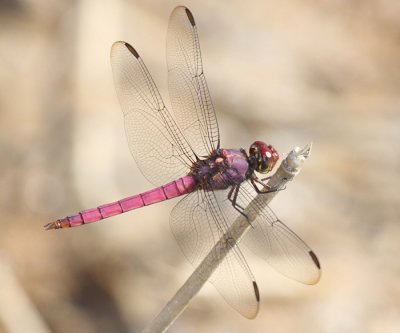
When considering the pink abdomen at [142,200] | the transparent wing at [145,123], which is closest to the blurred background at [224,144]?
the pink abdomen at [142,200]

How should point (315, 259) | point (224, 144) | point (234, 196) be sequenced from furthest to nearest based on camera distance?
point (224, 144)
point (234, 196)
point (315, 259)

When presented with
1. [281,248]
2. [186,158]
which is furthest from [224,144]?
[281,248]

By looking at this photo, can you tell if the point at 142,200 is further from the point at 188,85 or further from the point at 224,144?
the point at 224,144

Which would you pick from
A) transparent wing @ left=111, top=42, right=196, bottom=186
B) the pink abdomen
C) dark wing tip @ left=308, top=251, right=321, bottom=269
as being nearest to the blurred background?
the pink abdomen

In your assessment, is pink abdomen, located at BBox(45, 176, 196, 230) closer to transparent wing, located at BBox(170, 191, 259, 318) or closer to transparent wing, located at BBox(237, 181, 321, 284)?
transparent wing, located at BBox(170, 191, 259, 318)

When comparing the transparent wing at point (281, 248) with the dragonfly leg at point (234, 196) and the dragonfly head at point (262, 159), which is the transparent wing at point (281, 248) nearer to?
the dragonfly leg at point (234, 196)

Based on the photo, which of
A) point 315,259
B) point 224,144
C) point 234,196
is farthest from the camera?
point 224,144
